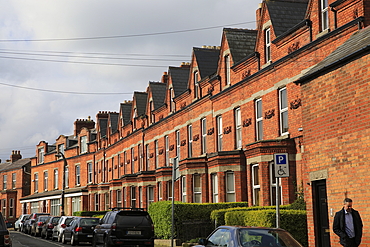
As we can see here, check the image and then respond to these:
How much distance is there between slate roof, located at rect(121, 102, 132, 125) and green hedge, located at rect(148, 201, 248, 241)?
83.2 ft

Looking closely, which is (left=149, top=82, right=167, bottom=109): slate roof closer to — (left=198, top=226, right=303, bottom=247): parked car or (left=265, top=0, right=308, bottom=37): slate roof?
(left=265, top=0, right=308, bottom=37): slate roof

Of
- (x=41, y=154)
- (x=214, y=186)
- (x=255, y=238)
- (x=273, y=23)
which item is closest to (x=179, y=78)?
(x=214, y=186)

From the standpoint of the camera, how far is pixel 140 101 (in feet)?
157

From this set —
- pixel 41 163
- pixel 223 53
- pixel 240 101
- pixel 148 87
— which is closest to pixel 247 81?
pixel 240 101

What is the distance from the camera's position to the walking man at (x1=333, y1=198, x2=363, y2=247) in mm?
11781

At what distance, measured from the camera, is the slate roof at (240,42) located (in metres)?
29.2

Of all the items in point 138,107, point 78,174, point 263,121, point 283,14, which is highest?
point 283,14

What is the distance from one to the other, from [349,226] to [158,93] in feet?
109

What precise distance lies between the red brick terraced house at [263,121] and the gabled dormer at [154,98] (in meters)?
0.09

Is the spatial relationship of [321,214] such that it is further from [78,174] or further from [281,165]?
[78,174]

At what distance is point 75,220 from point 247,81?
11348mm

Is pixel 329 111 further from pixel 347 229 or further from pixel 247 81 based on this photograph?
pixel 247 81

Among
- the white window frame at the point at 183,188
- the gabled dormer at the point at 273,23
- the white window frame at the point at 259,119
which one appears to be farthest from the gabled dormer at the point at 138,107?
the gabled dormer at the point at 273,23

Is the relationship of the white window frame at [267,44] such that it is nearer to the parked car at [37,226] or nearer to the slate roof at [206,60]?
the slate roof at [206,60]
